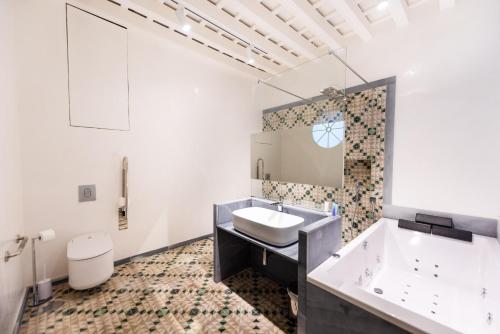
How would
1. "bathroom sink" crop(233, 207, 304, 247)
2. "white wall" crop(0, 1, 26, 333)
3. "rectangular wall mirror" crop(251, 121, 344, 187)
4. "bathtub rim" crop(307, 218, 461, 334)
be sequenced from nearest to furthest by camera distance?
"bathtub rim" crop(307, 218, 461, 334) → "white wall" crop(0, 1, 26, 333) → "bathroom sink" crop(233, 207, 304, 247) → "rectangular wall mirror" crop(251, 121, 344, 187)

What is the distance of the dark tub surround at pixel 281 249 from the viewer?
4.27 feet

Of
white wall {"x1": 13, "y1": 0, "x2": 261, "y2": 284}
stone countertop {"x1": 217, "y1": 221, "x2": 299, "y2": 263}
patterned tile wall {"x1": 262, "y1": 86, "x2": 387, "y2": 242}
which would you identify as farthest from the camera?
patterned tile wall {"x1": 262, "y1": 86, "x2": 387, "y2": 242}

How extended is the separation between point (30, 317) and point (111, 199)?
108cm

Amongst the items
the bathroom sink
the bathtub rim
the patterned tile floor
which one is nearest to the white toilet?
the patterned tile floor

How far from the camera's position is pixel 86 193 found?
209 cm

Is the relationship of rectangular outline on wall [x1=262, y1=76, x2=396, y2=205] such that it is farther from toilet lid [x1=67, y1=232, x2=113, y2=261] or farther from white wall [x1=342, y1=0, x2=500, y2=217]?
toilet lid [x1=67, y1=232, x2=113, y2=261]

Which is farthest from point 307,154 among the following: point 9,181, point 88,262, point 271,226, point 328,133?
point 9,181

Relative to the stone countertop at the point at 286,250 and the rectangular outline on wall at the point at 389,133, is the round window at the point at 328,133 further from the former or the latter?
the stone countertop at the point at 286,250

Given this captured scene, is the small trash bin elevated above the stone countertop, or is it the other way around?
the stone countertop

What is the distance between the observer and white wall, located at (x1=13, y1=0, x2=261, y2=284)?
1837 mm

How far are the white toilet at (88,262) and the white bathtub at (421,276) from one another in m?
1.84

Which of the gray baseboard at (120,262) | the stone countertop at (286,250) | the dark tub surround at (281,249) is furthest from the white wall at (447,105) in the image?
the gray baseboard at (120,262)

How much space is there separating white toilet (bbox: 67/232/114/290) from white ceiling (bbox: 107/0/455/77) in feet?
7.64

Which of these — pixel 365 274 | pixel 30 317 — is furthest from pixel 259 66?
pixel 30 317
